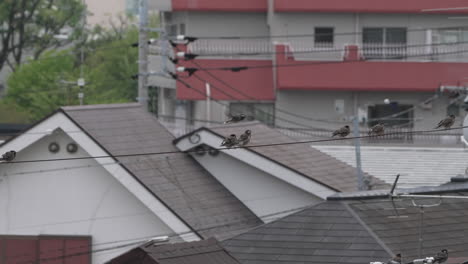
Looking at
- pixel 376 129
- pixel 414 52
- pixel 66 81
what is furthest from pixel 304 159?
pixel 66 81

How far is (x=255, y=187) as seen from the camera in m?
24.8

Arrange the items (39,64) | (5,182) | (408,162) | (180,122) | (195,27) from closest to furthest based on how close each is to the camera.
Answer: (5,182), (408,162), (180,122), (195,27), (39,64)

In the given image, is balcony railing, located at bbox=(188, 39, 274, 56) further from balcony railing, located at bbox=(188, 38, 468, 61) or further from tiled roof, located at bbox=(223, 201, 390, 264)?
tiled roof, located at bbox=(223, 201, 390, 264)

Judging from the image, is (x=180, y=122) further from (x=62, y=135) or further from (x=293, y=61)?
(x=62, y=135)

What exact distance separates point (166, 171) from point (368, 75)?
1864 cm

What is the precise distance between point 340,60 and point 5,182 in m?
19.6

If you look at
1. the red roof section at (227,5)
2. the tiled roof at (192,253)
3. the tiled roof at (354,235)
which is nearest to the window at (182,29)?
the red roof section at (227,5)

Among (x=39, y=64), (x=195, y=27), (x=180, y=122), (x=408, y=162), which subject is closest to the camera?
(x=408, y=162)

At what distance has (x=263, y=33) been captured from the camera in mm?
43656

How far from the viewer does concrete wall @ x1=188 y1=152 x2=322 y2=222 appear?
24.5m

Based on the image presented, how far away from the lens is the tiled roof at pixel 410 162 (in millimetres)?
28609

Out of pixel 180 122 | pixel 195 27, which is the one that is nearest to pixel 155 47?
pixel 195 27

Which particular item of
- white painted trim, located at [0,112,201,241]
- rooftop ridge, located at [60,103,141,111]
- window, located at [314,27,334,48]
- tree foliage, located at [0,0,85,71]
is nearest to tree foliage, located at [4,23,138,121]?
tree foliage, located at [0,0,85,71]

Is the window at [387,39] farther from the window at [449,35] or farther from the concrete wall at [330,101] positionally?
the concrete wall at [330,101]
